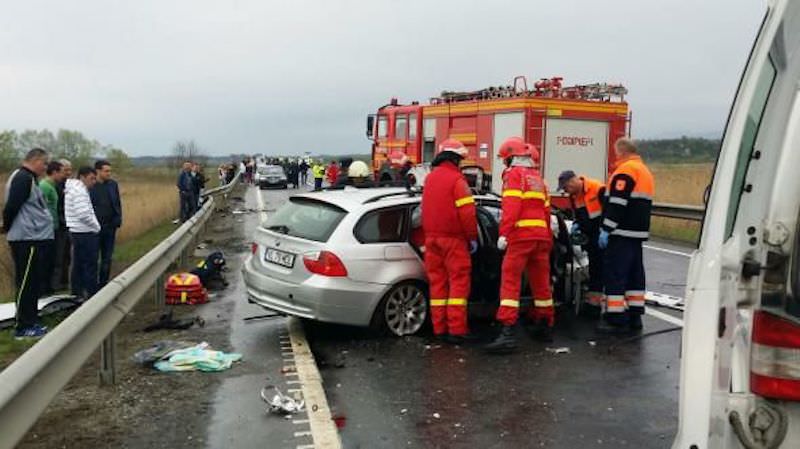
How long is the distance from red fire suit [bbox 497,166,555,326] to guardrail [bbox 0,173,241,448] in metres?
3.09

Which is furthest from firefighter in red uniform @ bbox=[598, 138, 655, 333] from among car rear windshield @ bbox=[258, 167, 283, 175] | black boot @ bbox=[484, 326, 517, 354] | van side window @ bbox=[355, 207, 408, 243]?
car rear windshield @ bbox=[258, 167, 283, 175]

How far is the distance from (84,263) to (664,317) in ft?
20.8

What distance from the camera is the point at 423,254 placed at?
7.05 metres

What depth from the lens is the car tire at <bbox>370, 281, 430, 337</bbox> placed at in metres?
6.83

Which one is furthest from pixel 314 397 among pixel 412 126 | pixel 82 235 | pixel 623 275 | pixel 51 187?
pixel 412 126

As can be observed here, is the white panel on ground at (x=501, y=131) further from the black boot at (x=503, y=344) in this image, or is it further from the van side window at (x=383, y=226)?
the black boot at (x=503, y=344)

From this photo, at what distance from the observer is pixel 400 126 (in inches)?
781

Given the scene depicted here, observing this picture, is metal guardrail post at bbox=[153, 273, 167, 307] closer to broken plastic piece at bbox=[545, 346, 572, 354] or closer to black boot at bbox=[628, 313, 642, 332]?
broken plastic piece at bbox=[545, 346, 572, 354]

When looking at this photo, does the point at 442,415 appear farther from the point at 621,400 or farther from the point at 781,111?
the point at 781,111

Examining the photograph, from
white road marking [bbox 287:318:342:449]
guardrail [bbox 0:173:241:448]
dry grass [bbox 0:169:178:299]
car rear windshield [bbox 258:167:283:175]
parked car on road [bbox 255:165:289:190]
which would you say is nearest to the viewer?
guardrail [bbox 0:173:241:448]

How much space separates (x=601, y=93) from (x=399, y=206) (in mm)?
9067

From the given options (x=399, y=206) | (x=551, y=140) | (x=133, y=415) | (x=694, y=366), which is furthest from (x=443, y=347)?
(x=551, y=140)

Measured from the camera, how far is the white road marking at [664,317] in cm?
768

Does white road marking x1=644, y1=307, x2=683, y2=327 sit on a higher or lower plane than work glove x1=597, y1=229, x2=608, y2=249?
lower
